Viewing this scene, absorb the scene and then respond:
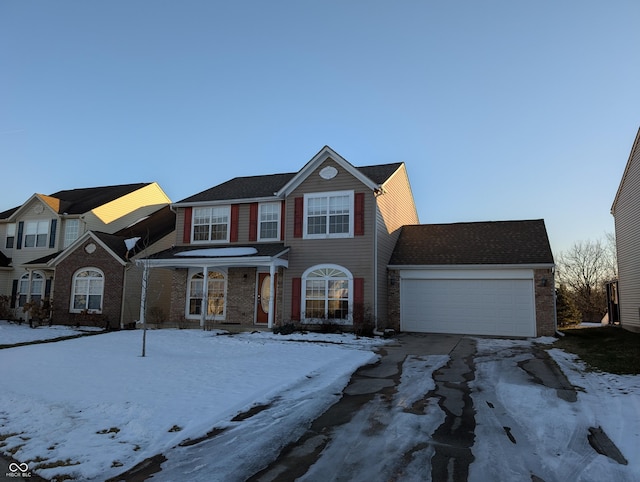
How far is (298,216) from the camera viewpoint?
19.1 m

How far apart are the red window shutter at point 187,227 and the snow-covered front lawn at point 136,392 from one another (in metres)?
7.92

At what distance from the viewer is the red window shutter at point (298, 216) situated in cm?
1905

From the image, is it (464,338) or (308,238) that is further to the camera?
(308,238)

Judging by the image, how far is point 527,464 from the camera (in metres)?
4.90

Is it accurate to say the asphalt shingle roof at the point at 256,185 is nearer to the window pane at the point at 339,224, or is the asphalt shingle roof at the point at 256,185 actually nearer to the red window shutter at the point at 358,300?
the window pane at the point at 339,224

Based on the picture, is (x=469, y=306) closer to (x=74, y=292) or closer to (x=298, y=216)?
(x=298, y=216)

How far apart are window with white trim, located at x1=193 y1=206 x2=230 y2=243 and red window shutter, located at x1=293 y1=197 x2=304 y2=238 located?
3641mm

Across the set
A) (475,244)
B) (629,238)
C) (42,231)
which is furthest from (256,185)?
(629,238)

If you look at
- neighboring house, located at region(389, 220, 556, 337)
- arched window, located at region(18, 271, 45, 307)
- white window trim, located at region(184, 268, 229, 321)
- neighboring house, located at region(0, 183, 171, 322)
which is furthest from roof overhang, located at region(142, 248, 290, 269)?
arched window, located at region(18, 271, 45, 307)

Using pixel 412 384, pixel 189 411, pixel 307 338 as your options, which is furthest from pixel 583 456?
pixel 307 338

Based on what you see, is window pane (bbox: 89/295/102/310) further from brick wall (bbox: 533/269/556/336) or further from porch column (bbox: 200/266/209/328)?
brick wall (bbox: 533/269/556/336)

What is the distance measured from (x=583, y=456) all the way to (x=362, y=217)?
13.4 meters

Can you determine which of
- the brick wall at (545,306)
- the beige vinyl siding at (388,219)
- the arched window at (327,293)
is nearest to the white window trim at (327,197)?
the beige vinyl siding at (388,219)

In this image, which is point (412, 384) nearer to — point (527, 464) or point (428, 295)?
point (527, 464)
